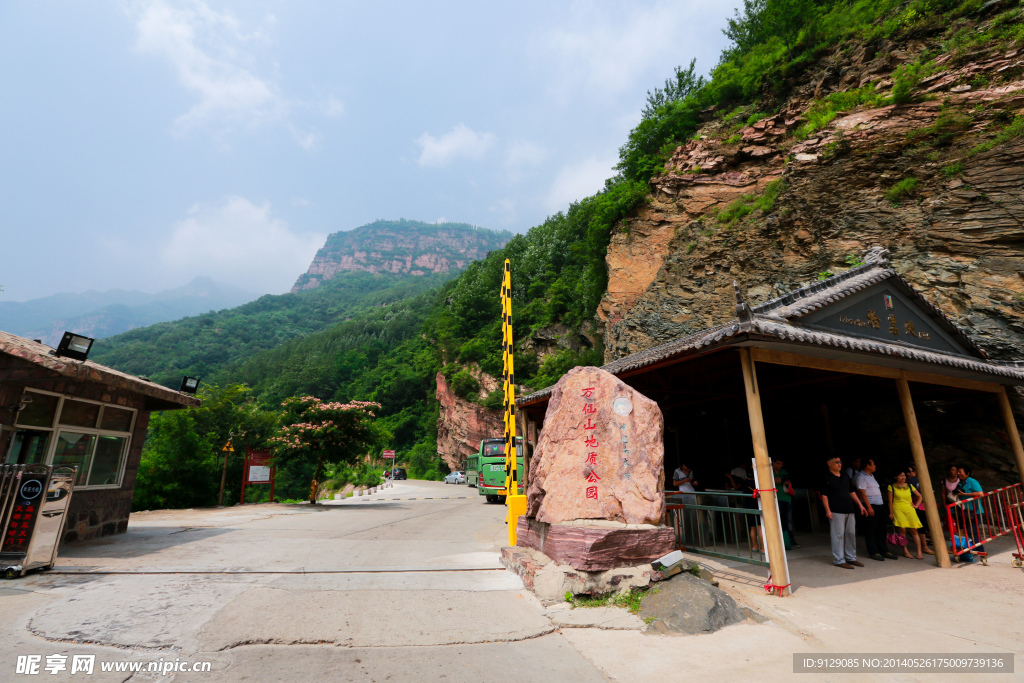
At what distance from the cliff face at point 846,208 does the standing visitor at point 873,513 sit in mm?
6141

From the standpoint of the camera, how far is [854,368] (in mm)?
7637

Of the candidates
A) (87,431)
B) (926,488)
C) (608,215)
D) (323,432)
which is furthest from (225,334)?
(926,488)

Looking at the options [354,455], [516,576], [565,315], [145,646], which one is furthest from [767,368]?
[565,315]

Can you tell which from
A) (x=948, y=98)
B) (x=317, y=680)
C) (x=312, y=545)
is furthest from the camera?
(x=948, y=98)

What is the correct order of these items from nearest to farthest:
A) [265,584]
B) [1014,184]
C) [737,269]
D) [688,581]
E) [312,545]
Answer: [688,581], [265,584], [312,545], [1014,184], [737,269]

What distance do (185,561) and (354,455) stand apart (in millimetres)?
11539

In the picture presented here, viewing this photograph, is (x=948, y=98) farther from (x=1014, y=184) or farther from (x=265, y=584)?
(x=265, y=584)

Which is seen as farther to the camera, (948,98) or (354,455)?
(354,455)

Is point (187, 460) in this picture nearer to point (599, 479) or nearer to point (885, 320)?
point (599, 479)

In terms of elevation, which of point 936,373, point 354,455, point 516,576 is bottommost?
point 516,576

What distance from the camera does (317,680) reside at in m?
3.63

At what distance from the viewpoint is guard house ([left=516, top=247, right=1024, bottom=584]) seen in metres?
6.68

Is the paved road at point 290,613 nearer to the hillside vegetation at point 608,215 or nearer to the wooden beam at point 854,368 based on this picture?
the wooden beam at point 854,368

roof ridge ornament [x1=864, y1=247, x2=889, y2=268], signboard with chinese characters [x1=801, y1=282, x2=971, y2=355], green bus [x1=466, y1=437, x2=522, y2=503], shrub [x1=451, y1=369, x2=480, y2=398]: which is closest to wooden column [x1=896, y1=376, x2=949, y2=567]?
signboard with chinese characters [x1=801, y1=282, x2=971, y2=355]
